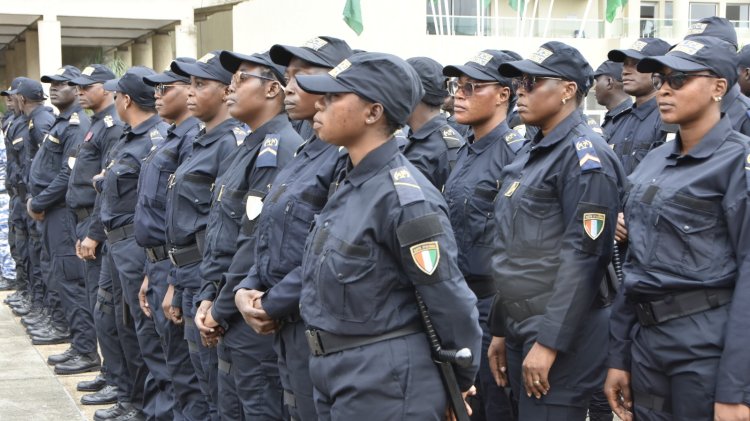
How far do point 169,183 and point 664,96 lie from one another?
2.87m

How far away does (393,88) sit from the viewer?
3.36 meters

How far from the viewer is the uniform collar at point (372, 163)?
3377 mm

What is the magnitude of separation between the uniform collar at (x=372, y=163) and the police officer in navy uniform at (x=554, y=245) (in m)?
0.87

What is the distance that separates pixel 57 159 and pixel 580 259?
604 cm

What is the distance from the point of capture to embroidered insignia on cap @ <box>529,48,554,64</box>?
13.8 ft

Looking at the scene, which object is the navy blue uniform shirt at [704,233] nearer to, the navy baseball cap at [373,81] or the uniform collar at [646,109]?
the navy baseball cap at [373,81]

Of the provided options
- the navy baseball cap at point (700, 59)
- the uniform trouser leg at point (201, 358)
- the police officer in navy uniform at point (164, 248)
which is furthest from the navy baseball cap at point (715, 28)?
the uniform trouser leg at point (201, 358)

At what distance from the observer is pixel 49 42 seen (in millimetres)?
25281

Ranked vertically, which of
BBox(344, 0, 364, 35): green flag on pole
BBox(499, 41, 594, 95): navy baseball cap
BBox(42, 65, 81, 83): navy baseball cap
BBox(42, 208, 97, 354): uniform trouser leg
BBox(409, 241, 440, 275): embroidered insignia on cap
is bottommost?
BBox(42, 208, 97, 354): uniform trouser leg

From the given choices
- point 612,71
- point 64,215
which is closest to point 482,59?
point 612,71

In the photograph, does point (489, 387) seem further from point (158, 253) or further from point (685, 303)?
point (158, 253)

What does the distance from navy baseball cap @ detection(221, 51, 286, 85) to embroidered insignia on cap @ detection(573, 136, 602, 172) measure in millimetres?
1566

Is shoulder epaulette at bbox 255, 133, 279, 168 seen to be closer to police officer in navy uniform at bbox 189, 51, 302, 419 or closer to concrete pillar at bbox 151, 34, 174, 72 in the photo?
police officer in navy uniform at bbox 189, 51, 302, 419

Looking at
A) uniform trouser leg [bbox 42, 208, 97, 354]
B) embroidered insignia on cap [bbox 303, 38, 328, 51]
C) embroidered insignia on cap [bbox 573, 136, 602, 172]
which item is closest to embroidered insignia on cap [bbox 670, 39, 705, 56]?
embroidered insignia on cap [bbox 573, 136, 602, 172]
